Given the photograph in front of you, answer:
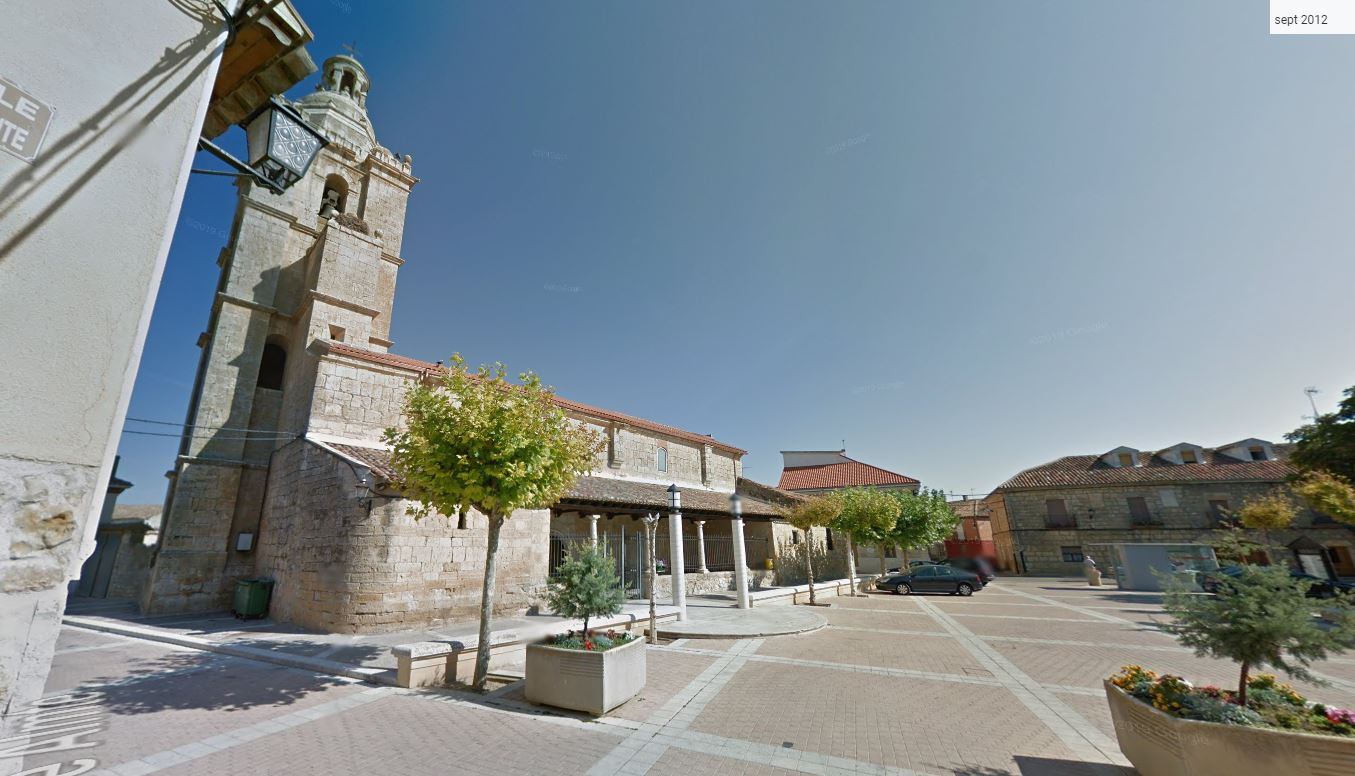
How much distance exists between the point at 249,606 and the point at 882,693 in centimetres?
1439

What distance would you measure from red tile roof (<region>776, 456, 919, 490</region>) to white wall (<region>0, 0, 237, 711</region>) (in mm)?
34283

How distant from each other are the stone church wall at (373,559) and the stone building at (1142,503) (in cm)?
3110

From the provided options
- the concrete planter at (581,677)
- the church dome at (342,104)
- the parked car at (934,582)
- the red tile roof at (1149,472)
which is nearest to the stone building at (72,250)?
the concrete planter at (581,677)

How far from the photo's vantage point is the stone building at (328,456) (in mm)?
10375

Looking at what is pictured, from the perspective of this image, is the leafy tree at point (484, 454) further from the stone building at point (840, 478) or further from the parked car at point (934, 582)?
the stone building at point (840, 478)

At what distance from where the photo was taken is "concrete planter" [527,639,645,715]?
598 centimetres

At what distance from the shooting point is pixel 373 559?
9969 millimetres

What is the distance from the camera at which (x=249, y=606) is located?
12.0 meters

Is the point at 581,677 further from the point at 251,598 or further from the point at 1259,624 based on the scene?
the point at 251,598

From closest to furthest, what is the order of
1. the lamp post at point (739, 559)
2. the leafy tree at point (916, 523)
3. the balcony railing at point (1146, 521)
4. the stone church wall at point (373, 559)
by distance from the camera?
the stone church wall at point (373, 559) → the lamp post at point (739, 559) → the leafy tree at point (916, 523) → the balcony railing at point (1146, 521)

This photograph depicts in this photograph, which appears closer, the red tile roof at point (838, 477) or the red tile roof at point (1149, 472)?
the red tile roof at point (1149, 472)

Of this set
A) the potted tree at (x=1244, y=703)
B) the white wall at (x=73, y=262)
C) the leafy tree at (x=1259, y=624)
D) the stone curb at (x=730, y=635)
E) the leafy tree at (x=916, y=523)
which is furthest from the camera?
the leafy tree at (x=916, y=523)

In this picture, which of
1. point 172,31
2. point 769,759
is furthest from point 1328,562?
point 172,31

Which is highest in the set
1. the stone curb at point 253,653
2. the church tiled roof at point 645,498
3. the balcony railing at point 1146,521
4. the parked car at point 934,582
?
the church tiled roof at point 645,498
